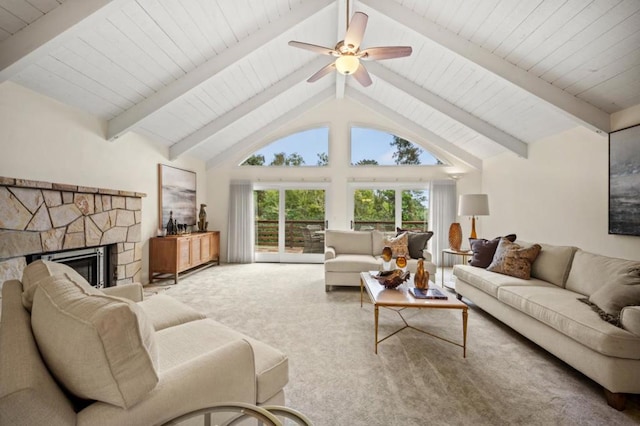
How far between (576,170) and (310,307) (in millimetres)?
3619

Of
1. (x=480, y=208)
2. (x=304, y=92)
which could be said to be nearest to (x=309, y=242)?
(x=304, y=92)

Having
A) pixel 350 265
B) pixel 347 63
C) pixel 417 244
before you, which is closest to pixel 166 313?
pixel 347 63

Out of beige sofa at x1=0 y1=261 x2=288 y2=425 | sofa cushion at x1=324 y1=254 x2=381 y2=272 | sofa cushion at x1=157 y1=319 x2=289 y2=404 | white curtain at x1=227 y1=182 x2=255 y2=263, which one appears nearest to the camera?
beige sofa at x1=0 y1=261 x2=288 y2=425

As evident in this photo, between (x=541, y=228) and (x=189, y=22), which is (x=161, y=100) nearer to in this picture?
(x=189, y=22)

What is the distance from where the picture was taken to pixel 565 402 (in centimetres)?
172

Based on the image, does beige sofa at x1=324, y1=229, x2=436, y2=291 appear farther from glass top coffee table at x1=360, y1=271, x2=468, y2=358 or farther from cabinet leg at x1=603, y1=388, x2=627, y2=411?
cabinet leg at x1=603, y1=388, x2=627, y2=411

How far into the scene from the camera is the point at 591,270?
2.51 meters

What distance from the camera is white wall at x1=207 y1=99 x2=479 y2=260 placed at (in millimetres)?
6191

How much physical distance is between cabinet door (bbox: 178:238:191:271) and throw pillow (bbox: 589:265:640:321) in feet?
16.0

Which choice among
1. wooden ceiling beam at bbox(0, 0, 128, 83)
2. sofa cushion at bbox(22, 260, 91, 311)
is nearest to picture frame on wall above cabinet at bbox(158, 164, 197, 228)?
wooden ceiling beam at bbox(0, 0, 128, 83)

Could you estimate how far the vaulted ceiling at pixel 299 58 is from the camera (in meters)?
2.32

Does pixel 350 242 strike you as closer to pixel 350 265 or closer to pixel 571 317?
pixel 350 265

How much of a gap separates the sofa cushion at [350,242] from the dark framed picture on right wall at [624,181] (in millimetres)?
2878

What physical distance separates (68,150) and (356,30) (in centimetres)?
322
